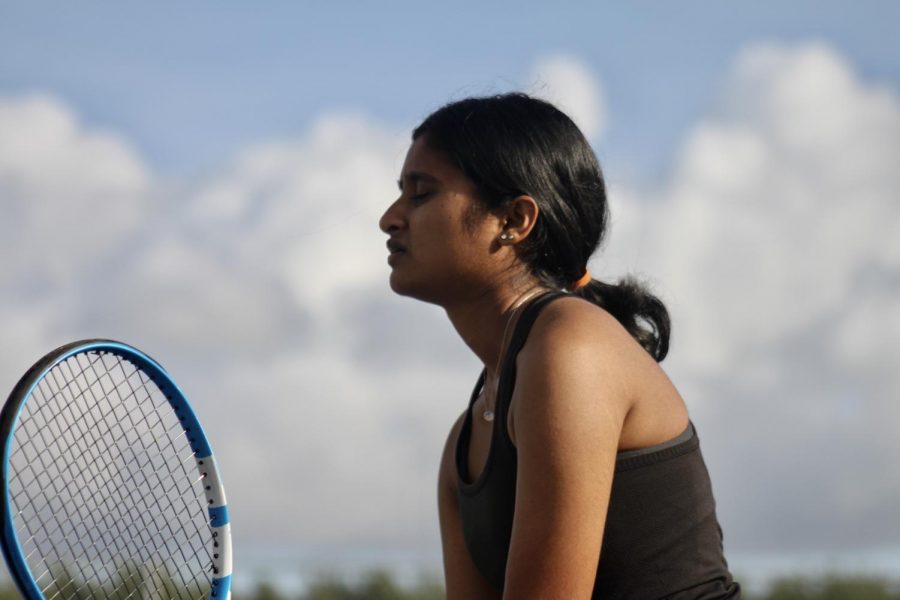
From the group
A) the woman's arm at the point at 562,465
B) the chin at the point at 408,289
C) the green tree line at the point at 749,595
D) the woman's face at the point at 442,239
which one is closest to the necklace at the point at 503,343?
the woman's face at the point at 442,239

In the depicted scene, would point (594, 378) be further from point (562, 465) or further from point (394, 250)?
point (394, 250)

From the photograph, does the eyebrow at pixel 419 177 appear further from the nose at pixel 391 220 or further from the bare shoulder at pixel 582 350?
the bare shoulder at pixel 582 350

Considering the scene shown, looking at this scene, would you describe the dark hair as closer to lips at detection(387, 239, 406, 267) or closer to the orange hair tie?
the orange hair tie

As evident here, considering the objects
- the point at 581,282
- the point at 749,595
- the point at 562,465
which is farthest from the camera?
the point at 749,595

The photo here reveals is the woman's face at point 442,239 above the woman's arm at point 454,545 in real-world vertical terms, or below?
above

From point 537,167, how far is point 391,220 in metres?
0.47

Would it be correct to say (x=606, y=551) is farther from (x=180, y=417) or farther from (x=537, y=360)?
(x=180, y=417)

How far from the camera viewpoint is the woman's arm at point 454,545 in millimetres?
4219

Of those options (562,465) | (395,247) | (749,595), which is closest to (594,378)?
(562,465)

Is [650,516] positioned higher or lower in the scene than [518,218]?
lower

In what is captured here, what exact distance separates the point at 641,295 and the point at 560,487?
3.59 ft

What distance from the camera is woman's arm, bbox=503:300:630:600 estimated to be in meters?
3.24

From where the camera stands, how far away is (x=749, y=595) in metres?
14.5

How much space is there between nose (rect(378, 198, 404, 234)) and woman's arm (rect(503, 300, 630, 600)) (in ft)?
2.40
